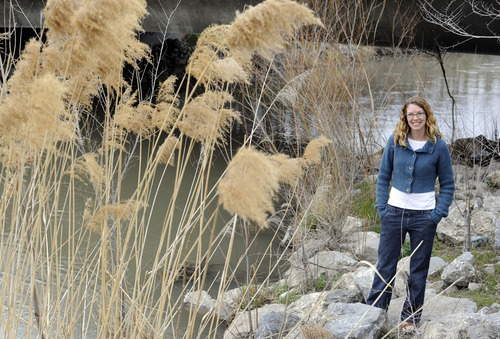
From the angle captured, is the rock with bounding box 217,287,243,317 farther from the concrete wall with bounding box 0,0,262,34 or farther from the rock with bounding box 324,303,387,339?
the concrete wall with bounding box 0,0,262,34

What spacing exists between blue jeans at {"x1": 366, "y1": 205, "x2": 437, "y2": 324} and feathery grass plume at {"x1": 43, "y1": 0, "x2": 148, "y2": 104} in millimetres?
1992

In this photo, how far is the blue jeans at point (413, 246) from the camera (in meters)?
3.59

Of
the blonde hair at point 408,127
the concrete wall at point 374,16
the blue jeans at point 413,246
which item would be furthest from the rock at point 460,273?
the concrete wall at point 374,16

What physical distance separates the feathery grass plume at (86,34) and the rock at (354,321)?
186 cm

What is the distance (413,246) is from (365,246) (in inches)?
77.4

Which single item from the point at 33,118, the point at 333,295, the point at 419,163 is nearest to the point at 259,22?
the point at 33,118

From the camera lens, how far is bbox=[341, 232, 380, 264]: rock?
5640mm

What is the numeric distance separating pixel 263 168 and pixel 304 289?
3683 millimetres

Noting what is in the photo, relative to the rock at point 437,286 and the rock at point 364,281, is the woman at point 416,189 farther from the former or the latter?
the rock at point 437,286

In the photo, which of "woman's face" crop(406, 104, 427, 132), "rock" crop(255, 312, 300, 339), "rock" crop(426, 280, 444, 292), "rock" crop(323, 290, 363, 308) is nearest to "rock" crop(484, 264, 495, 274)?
"rock" crop(426, 280, 444, 292)

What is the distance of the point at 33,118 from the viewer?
73.0 inches

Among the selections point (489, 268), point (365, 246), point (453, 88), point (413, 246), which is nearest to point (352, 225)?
point (365, 246)

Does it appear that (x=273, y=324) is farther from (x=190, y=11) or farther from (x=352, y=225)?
(x=190, y=11)

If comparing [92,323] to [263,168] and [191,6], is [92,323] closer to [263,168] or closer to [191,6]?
[263,168]
